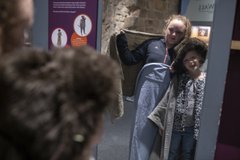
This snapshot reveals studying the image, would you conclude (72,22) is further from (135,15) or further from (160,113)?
(160,113)

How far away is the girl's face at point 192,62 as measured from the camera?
212 centimetres

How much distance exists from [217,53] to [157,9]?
50 centimetres

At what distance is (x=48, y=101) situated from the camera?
637 millimetres

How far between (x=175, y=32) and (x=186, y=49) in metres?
0.13

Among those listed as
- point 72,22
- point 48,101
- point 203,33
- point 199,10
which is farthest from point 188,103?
point 48,101

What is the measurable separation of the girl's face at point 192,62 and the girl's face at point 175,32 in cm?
12

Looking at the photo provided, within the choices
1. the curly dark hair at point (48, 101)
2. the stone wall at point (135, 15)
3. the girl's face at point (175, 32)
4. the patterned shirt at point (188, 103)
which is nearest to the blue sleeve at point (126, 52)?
the stone wall at point (135, 15)

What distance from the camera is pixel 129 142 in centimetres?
238

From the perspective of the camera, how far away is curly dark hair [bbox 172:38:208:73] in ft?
6.84

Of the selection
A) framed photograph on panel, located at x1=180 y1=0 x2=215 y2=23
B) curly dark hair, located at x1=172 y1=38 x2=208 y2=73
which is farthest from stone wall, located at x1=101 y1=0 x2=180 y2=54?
curly dark hair, located at x1=172 y1=38 x2=208 y2=73

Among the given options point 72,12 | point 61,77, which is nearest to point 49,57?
point 61,77

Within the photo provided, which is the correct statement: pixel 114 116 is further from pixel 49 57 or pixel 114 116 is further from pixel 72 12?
pixel 49 57

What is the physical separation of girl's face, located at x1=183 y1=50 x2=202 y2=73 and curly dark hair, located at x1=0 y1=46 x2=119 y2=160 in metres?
1.53

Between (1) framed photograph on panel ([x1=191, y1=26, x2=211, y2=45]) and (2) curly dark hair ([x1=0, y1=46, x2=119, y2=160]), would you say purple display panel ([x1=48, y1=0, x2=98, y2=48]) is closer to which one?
(1) framed photograph on panel ([x1=191, y1=26, x2=211, y2=45])
